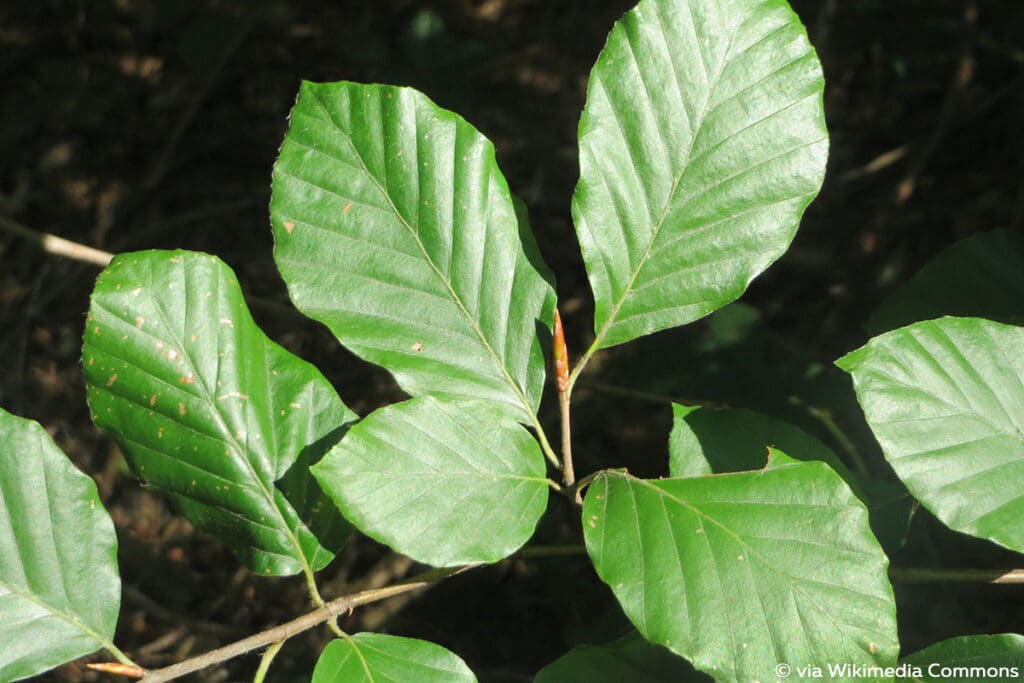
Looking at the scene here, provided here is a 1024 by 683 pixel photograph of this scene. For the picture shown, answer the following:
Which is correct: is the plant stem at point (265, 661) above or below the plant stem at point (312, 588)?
below

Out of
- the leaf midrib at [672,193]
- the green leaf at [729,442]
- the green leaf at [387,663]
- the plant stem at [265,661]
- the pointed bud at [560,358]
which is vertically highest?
the leaf midrib at [672,193]

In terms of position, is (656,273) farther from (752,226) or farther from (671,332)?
(671,332)

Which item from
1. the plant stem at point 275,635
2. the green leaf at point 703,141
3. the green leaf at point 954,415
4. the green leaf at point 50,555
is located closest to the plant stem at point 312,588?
the plant stem at point 275,635

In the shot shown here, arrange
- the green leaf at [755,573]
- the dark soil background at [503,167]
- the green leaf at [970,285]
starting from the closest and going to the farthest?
the green leaf at [755,573]
the green leaf at [970,285]
the dark soil background at [503,167]

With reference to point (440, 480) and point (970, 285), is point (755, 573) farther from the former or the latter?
point (970, 285)

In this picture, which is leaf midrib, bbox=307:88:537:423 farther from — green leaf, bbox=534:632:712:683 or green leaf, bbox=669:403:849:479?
green leaf, bbox=534:632:712:683

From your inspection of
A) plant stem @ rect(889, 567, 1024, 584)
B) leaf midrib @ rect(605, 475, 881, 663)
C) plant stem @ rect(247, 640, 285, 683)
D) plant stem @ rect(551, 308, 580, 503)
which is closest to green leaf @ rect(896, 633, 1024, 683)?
plant stem @ rect(889, 567, 1024, 584)

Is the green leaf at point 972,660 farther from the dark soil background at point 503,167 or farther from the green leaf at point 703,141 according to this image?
the dark soil background at point 503,167
